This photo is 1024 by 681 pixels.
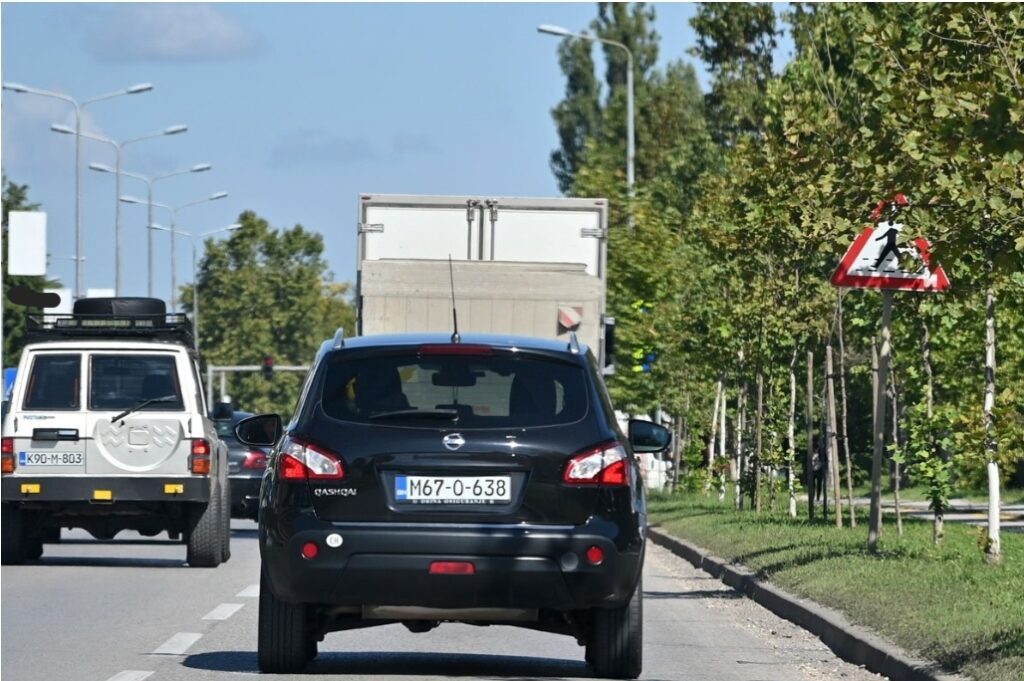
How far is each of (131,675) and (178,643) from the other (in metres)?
1.84

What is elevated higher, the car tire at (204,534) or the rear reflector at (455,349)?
the rear reflector at (455,349)

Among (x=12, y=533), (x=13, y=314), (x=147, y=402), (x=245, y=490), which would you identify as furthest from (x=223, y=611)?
(x=13, y=314)

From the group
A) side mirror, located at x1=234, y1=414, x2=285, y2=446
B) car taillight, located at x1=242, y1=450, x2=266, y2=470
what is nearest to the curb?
side mirror, located at x1=234, y1=414, x2=285, y2=446

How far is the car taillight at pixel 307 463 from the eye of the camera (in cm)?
966

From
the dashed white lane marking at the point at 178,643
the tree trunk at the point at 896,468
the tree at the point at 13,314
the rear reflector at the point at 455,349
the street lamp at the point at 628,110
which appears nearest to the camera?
the rear reflector at the point at 455,349

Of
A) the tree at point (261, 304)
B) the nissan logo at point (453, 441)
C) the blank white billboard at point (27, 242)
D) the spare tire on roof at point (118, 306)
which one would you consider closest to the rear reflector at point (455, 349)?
the nissan logo at point (453, 441)

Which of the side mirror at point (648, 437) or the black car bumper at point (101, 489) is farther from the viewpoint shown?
the black car bumper at point (101, 489)

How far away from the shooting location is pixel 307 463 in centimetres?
972

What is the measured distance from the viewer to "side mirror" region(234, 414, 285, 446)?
11.3m

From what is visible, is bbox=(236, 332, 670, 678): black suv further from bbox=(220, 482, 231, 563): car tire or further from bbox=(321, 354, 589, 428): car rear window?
bbox=(220, 482, 231, 563): car tire

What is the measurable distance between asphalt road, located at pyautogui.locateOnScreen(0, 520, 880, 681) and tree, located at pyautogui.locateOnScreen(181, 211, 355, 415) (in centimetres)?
11161

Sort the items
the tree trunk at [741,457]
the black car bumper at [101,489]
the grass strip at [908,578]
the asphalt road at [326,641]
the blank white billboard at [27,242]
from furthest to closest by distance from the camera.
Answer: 1. the tree trunk at [741,457]
2. the black car bumper at [101,489]
3. the blank white billboard at [27,242]
4. the asphalt road at [326,641]
5. the grass strip at [908,578]

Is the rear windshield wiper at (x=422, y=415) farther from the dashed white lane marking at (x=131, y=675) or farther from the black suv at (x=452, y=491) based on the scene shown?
the dashed white lane marking at (x=131, y=675)

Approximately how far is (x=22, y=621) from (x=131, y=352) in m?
6.21
